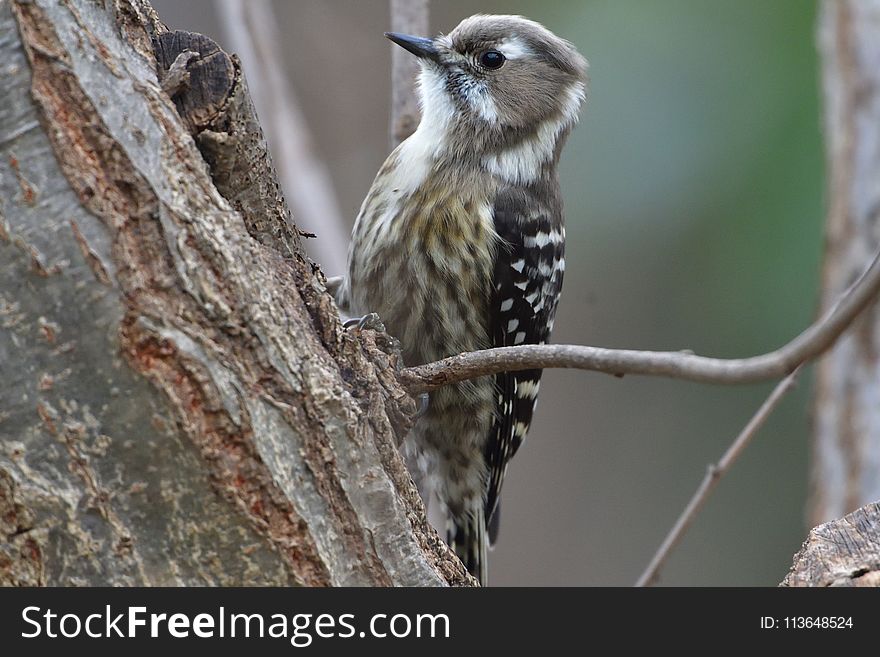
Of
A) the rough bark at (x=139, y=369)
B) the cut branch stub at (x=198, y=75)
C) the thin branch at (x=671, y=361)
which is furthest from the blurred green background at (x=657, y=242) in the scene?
the rough bark at (x=139, y=369)

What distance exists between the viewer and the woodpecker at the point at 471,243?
3549 millimetres

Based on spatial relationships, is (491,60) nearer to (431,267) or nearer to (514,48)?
(514,48)

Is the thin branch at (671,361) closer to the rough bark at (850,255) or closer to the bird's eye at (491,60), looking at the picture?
the bird's eye at (491,60)

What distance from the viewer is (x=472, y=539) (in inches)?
153

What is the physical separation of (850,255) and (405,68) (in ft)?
5.88

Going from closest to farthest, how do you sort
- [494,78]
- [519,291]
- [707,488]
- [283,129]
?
[707,488], [519,291], [494,78], [283,129]

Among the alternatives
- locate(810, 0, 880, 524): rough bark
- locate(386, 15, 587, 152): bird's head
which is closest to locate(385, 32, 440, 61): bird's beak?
locate(386, 15, 587, 152): bird's head

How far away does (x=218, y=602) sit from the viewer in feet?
6.30

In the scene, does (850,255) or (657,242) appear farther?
(657,242)

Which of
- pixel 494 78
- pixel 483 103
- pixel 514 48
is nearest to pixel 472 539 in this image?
pixel 483 103

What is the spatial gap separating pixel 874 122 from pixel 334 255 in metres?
2.11

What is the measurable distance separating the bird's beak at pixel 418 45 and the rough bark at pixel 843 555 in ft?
7.44

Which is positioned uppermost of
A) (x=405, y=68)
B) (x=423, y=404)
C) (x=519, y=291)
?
(x=405, y=68)

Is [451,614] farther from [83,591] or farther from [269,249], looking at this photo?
[269,249]
